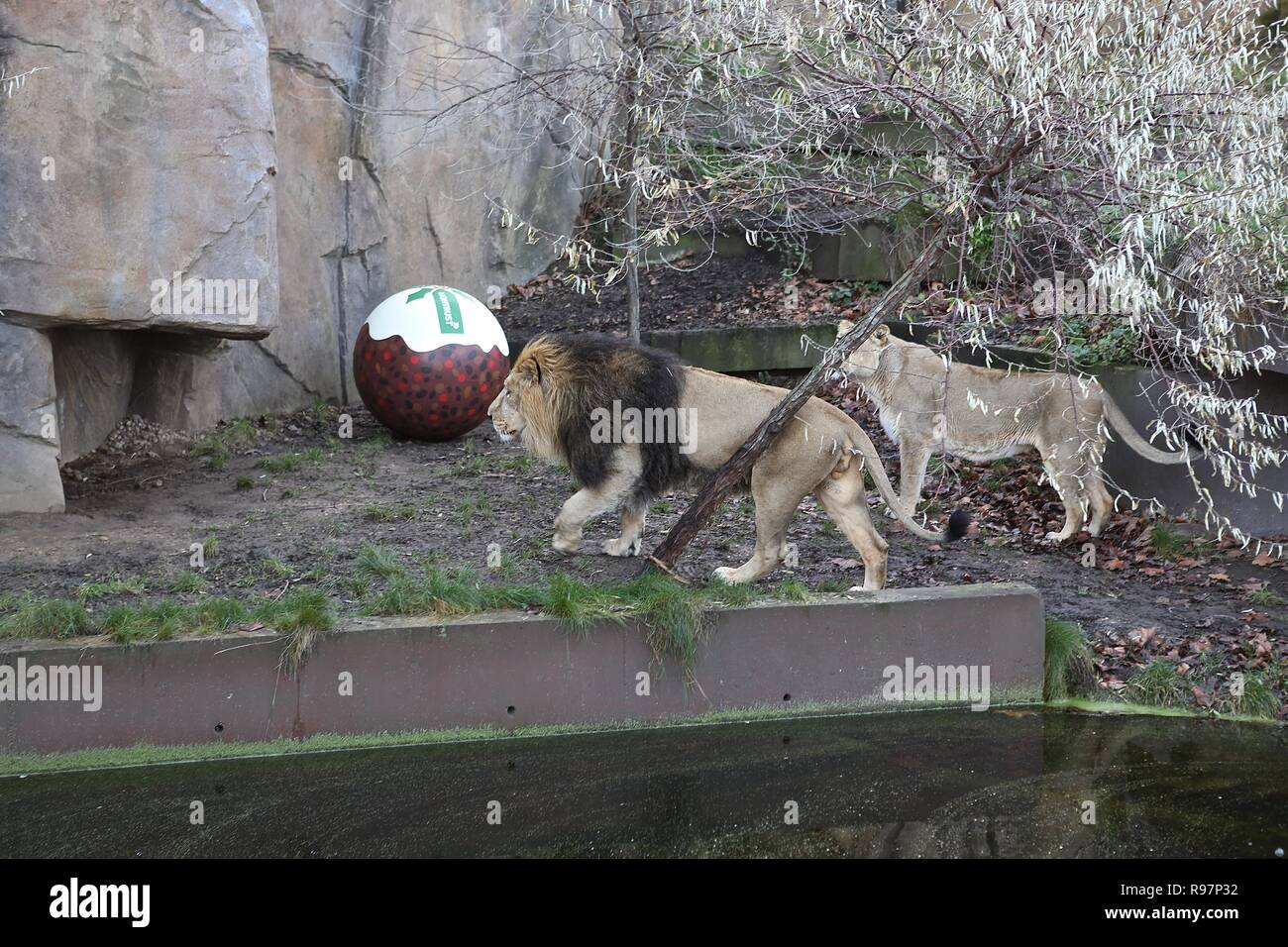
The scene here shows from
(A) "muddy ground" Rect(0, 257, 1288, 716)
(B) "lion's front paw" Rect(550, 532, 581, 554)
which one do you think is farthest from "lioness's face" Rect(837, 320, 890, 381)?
(B) "lion's front paw" Rect(550, 532, 581, 554)

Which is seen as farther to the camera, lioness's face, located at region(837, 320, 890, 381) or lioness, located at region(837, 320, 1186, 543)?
lioness's face, located at region(837, 320, 890, 381)

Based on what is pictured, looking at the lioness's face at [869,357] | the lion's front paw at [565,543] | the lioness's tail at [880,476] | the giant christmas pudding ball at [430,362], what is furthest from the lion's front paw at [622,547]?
the lioness's face at [869,357]

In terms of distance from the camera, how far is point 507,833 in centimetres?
518

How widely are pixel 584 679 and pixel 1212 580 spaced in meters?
4.05

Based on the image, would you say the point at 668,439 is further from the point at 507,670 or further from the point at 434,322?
the point at 434,322

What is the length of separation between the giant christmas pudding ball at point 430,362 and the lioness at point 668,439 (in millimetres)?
2126

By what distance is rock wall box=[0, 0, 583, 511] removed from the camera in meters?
7.59

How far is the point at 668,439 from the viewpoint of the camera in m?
7.28

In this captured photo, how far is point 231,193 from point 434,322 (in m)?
1.83

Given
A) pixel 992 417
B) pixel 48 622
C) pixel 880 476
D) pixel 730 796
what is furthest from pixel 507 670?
pixel 992 417

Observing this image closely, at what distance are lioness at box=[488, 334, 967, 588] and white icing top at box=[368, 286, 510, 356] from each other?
2160mm

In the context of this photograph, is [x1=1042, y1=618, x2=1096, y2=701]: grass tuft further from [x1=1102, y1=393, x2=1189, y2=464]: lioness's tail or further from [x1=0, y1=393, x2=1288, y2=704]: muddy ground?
[x1=1102, y1=393, x2=1189, y2=464]: lioness's tail

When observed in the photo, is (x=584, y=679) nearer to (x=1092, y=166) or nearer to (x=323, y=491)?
(x=323, y=491)
